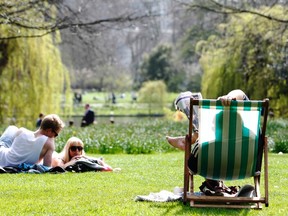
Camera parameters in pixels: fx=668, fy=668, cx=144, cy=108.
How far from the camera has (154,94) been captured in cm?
4997

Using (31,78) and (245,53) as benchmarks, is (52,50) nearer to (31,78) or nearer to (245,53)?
(31,78)

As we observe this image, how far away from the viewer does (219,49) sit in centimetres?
2794

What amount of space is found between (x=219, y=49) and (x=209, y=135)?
2263 centimetres

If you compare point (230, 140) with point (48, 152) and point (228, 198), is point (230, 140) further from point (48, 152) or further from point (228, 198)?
point (48, 152)

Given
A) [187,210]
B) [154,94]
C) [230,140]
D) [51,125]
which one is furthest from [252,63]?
[154,94]

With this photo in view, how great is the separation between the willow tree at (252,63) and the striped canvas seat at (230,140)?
18311mm

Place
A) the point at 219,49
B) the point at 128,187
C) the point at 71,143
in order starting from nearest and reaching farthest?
the point at 128,187
the point at 71,143
the point at 219,49

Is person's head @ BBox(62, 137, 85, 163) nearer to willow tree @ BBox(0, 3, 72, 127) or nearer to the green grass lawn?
the green grass lawn

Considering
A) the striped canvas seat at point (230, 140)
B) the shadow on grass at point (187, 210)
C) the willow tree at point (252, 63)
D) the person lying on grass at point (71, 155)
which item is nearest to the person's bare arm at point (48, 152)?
the person lying on grass at point (71, 155)

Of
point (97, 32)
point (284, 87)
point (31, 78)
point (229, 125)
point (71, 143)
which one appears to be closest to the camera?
point (229, 125)

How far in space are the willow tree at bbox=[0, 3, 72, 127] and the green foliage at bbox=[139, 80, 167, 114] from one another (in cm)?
2697

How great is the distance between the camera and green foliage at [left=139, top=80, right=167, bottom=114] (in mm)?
49969

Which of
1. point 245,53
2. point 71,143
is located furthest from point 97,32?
point 245,53

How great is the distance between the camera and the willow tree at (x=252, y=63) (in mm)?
24859
